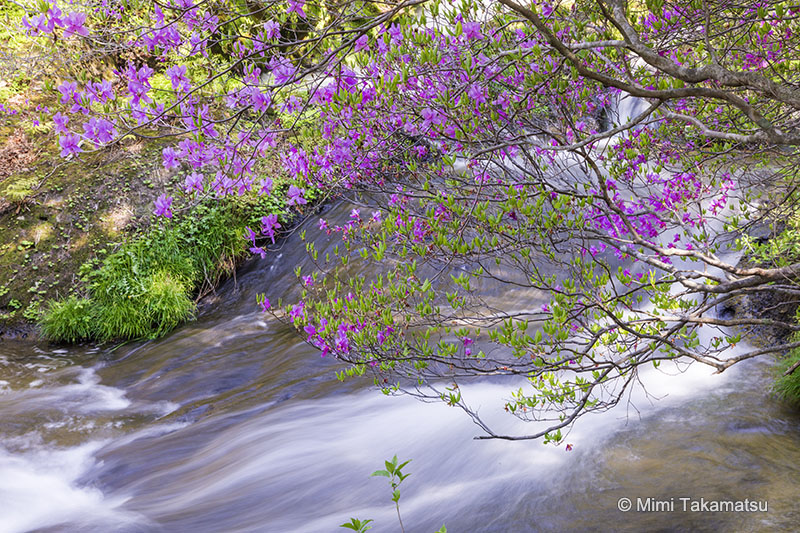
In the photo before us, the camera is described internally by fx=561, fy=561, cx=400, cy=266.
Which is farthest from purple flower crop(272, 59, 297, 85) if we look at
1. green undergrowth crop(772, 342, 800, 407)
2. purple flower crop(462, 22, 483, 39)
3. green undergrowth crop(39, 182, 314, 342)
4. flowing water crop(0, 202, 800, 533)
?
green undergrowth crop(39, 182, 314, 342)

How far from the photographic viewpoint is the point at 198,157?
109 inches

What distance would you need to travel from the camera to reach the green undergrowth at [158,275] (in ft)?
23.1

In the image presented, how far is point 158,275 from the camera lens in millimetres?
7453

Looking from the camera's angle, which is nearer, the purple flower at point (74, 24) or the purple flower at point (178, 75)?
the purple flower at point (74, 24)

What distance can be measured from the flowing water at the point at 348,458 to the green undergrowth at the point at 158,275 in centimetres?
136

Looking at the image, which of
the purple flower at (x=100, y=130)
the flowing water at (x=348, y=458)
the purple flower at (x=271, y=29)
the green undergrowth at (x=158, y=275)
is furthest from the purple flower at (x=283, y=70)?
the green undergrowth at (x=158, y=275)

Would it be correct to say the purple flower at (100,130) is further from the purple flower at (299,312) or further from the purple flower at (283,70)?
the purple flower at (299,312)

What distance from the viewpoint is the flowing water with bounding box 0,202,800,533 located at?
3227 millimetres

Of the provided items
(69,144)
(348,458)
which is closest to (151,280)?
(348,458)

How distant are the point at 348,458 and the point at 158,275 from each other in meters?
4.56

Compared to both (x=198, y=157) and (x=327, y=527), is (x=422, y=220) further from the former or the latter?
(x=327, y=527)

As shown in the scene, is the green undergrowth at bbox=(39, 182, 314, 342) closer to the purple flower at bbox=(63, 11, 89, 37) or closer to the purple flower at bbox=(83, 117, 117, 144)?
the purple flower at bbox=(83, 117, 117, 144)

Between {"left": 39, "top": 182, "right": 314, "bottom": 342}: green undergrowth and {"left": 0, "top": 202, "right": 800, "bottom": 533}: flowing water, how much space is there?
1.36 metres

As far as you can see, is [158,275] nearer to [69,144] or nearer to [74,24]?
[69,144]
